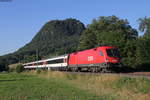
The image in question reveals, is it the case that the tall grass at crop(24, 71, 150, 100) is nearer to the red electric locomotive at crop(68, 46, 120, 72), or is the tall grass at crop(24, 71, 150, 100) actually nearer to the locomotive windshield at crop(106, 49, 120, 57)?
the red electric locomotive at crop(68, 46, 120, 72)

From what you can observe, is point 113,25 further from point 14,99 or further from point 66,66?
point 14,99

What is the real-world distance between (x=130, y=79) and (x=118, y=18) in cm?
5407

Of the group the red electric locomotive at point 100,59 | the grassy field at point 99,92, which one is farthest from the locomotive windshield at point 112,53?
the grassy field at point 99,92

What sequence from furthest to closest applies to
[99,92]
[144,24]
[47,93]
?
[144,24], [47,93], [99,92]

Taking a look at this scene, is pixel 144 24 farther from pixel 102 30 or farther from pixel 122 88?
pixel 122 88

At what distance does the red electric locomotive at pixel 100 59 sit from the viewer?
101ft

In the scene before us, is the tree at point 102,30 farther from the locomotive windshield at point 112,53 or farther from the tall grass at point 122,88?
the tall grass at point 122,88

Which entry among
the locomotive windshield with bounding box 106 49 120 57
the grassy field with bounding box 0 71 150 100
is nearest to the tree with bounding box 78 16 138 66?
the locomotive windshield with bounding box 106 49 120 57

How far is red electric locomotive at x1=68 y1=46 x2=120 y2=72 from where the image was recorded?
3077cm

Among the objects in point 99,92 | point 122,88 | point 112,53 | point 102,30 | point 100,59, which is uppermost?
point 102,30

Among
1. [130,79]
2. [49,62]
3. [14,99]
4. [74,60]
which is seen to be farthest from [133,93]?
[49,62]

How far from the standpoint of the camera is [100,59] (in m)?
32.6

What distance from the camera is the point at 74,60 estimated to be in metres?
43.4

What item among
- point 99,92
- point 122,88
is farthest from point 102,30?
point 99,92
